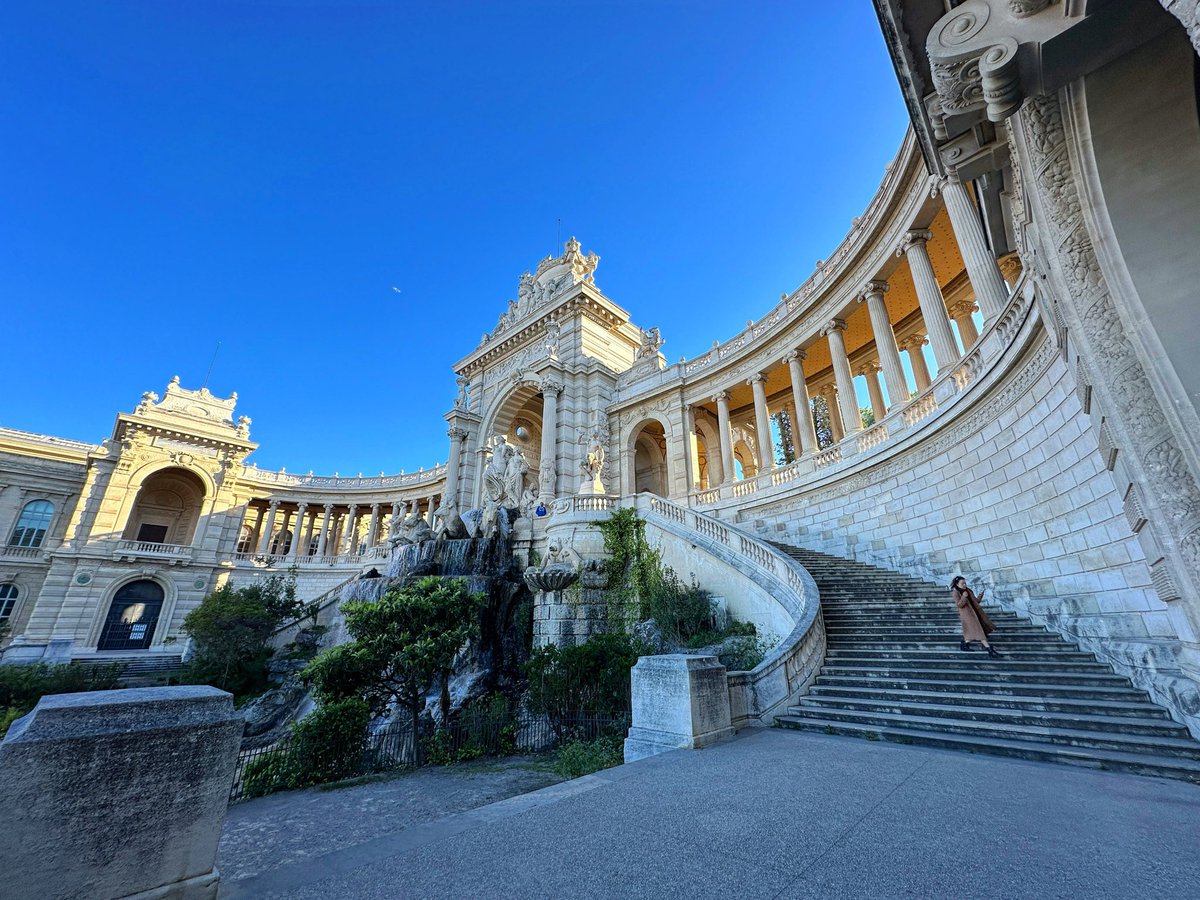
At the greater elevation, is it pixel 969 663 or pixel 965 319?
pixel 965 319

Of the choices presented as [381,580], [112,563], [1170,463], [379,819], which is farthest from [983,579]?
[112,563]

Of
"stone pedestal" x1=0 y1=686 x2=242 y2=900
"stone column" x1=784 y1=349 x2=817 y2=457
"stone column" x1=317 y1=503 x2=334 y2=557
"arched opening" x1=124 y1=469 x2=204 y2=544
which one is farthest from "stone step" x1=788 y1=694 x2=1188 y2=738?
"arched opening" x1=124 y1=469 x2=204 y2=544

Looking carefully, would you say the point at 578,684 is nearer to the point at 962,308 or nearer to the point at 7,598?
the point at 962,308

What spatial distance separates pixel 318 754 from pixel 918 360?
2454cm

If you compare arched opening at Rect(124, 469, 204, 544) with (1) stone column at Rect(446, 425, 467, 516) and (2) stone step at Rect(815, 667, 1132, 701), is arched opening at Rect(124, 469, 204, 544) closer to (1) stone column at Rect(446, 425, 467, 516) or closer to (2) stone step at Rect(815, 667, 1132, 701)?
(1) stone column at Rect(446, 425, 467, 516)

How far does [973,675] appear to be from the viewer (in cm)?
742

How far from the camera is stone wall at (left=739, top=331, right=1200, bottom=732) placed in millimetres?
6988

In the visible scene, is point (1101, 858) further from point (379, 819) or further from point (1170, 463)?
point (379, 819)

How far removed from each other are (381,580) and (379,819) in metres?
13.2

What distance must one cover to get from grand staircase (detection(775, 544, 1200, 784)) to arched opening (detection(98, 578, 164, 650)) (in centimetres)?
4013

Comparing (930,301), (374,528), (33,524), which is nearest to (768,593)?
(930,301)

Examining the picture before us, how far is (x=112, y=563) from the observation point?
102 feet

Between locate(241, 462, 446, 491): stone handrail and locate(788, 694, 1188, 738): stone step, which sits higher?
locate(241, 462, 446, 491): stone handrail

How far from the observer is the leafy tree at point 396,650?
934cm
